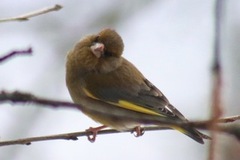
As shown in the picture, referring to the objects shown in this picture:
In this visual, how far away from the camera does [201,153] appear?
22.1ft

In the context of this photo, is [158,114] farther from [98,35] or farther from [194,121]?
[194,121]

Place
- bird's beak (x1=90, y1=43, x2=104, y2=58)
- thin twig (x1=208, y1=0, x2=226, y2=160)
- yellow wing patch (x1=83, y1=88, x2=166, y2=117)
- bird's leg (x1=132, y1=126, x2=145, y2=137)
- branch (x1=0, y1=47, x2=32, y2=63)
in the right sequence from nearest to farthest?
thin twig (x1=208, y1=0, x2=226, y2=160) → branch (x1=0, y1=47, x2=32, y2=63) → bird's leg (x1=132, y1=126, x2=145, y2=137) → yellow wing patch (x1=83, y1=88, x2=166, y2=117) → bird's beak (x1=90, y1=43, x2=104, y2=58)

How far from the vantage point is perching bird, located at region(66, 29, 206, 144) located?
11.2 ft

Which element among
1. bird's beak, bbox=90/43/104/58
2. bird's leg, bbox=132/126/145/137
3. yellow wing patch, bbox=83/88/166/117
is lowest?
bird's leg, bbox=132/126/145/137

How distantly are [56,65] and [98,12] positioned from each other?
1086 mm

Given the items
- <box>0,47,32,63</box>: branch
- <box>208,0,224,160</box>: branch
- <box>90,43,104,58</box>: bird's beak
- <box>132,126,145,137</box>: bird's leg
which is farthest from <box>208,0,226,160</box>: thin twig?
<box>90,43,104,58</box>: bird's beak

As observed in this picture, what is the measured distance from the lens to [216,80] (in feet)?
2.27

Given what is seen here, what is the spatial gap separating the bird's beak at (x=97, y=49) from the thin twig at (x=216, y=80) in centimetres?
282

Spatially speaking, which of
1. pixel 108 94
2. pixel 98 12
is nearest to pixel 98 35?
pixel 108 94

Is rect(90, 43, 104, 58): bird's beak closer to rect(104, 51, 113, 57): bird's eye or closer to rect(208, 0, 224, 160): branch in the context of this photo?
rect(104, 51, 113, 57): bird's eye

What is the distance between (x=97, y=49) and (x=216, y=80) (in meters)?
2.86

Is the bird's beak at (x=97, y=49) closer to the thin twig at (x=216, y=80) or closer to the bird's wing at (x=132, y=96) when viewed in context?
the bird's wing at (x=132, y=96)

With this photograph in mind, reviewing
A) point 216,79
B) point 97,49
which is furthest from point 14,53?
point 97,49

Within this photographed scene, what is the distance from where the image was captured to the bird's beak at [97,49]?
3532 mm
